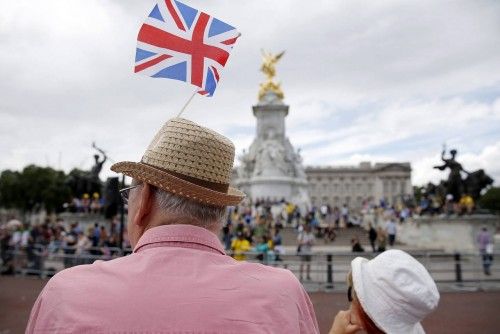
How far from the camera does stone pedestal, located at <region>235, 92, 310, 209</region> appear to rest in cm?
4544

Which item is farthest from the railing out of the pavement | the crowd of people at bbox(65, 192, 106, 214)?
the crowd of people at bbox(65, 192, 106, 214)

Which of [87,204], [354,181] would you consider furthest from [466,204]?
[354,181]

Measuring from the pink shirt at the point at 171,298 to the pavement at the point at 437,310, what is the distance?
→ 7.40m

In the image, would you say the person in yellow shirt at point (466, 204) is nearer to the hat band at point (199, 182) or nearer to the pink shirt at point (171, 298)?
the hat band at point (199, 182)

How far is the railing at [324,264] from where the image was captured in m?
12.5

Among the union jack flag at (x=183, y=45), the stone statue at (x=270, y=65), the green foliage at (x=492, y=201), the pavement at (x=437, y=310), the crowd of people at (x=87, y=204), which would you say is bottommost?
the pavement at (x=437, y=310)

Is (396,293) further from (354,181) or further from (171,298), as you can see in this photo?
(354,181)

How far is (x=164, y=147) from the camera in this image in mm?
1642

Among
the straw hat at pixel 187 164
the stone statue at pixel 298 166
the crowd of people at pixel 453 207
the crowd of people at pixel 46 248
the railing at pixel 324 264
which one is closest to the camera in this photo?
the straw hat at pixel 187 164

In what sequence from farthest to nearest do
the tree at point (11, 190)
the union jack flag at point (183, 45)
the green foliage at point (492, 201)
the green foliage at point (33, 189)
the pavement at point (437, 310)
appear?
the green foliage at point (492, 201), the tree at point (11, 190), the green foliage at point (33, 189), the pavement at point (437, 310), the union jack flag at point (183, 45)

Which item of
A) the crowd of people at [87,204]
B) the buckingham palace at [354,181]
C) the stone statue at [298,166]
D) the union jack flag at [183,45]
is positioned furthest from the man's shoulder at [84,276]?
the buckingham palace at [354,181]

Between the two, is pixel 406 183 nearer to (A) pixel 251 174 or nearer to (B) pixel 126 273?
(A) pixel 251 174

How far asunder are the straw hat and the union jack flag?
1386 millimetres

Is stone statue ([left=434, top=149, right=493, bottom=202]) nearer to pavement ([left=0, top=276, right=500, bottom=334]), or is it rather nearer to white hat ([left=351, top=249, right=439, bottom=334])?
pavement ([left=0, top=276, right=500, bottom=334])
